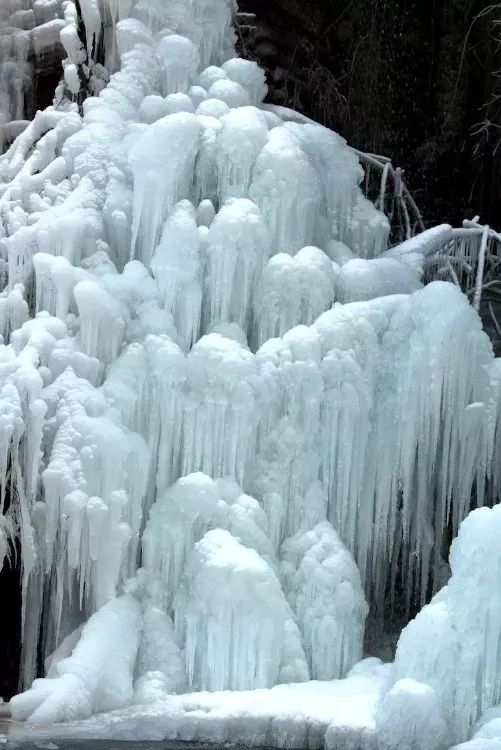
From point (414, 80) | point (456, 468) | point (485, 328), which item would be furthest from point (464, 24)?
point (456, 468)

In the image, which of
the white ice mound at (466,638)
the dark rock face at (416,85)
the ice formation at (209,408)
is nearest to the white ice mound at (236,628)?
the ice formation at (209,408)

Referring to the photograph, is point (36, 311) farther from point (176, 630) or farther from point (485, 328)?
point (485, 328)

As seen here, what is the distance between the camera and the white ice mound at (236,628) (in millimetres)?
9906

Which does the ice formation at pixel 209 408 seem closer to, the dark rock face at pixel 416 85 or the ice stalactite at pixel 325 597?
the ice stalactite at pixel 325 597

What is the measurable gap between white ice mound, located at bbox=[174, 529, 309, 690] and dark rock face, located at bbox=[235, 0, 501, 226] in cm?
677

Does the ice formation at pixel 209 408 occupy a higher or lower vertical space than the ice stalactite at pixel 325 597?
higher

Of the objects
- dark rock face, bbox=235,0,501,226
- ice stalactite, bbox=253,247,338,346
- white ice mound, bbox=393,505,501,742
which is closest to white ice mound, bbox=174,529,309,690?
white ice mound, bbox=393,505,501,742

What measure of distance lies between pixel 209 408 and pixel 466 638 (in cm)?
279

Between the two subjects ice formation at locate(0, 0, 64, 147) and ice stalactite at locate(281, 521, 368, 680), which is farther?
ice formation at locate(0, 0, 64, 147)

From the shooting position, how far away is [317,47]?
1569 centimetres

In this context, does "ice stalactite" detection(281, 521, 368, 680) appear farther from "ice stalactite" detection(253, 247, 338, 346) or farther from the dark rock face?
the dark rock face

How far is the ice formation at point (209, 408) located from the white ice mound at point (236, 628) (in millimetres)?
18

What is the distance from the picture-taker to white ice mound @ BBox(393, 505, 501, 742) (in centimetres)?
871

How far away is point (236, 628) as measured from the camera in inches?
391
